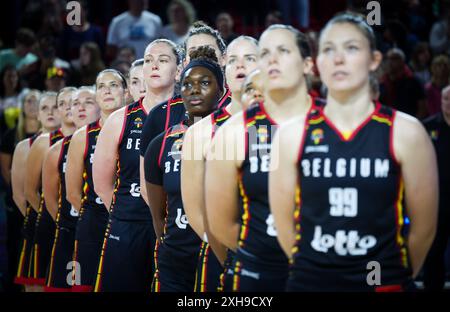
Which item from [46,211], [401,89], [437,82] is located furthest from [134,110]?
[437,82]

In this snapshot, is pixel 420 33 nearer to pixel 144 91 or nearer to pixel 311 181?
pixel 144 91

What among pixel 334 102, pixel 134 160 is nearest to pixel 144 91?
pixel 134 160

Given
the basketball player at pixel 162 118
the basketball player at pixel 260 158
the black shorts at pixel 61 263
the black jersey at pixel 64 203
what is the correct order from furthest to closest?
the black jersey at pixel 64 203 < the black shorts at pixel 61 263 < the basketball player at pixel 162 118 < the basketball player at pixel 260 158

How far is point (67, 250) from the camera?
754 centimetres

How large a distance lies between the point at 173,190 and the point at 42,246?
3.32m

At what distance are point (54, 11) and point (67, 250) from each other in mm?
5982

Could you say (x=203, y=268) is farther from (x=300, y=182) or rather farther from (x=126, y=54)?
(x=126, y=54)

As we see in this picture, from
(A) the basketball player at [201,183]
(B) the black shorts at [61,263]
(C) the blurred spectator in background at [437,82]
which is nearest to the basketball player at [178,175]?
(A) the basketball player at [201,183]

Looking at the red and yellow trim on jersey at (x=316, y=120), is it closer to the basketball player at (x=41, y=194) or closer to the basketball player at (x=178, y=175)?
the basketball player at (x=178, y=175)

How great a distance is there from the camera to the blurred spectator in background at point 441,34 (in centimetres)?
1186

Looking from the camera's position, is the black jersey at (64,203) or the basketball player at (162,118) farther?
the black jersey at (64,203)

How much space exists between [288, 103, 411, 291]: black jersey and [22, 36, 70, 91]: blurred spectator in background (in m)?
8.09

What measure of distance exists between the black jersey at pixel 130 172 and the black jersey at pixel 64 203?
129 centimetres

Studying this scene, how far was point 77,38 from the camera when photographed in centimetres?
1230
